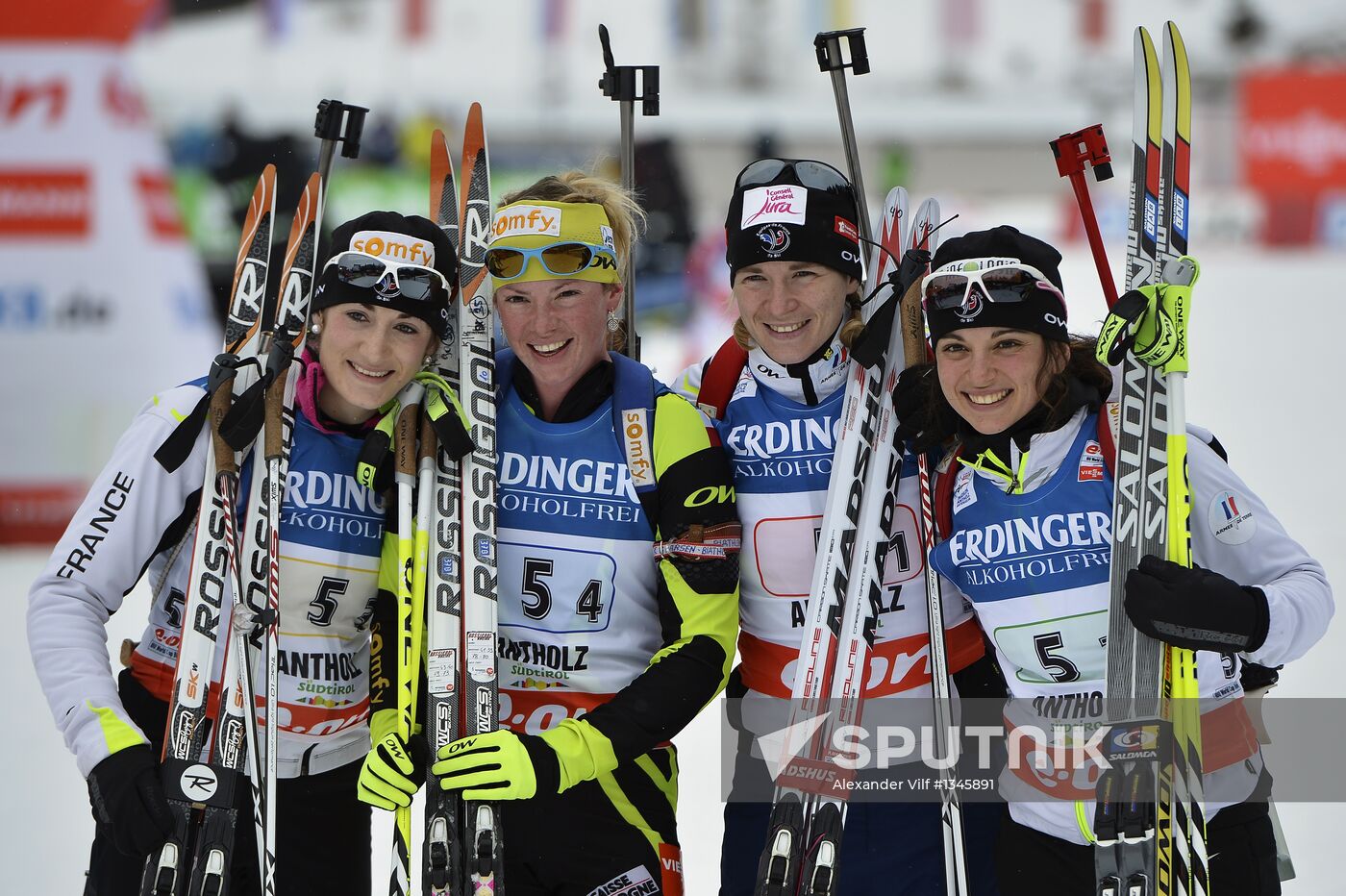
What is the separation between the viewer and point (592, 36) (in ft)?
61.1

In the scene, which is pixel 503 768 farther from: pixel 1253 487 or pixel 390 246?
pixel 1253 487

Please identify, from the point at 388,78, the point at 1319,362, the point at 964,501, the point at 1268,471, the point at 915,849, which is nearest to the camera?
the point at 964,501

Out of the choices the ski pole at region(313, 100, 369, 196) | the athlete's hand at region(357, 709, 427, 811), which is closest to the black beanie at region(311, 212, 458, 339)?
the ski pole at region(313, 100, 369, 196)

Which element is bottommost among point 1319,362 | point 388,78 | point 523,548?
point 523,548

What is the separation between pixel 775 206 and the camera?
2430mm

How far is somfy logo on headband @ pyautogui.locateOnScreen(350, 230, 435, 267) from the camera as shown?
227cm

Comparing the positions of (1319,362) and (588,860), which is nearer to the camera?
(588,860)

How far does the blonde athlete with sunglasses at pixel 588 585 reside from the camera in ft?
7.07

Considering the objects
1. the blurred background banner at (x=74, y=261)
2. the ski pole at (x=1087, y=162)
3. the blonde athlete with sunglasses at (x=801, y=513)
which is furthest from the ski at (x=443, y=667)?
the blurred background banner at (x=74, y=261)

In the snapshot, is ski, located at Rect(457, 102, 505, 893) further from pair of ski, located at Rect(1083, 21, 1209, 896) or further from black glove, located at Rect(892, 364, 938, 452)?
pair of ski, located at Rect(1083, 21, 1209, 896)

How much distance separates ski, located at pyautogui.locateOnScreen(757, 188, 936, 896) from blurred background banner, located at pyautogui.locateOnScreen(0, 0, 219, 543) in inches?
228

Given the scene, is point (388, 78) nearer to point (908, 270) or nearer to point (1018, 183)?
point (1018, 183)

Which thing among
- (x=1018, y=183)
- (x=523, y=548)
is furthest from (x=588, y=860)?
(x=1018, y=183)

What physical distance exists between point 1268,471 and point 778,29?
48.4 feet
